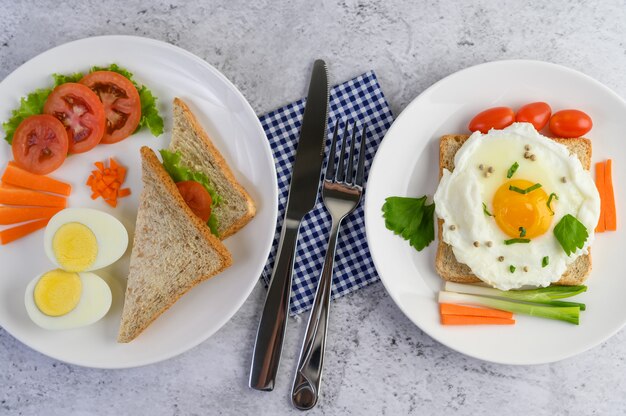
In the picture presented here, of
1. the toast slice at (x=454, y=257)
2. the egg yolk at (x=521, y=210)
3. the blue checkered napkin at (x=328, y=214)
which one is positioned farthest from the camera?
the blue checkered napkin at (x=328, y=214)

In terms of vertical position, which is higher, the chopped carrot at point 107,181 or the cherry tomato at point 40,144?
the cherry tomato at point 40,144

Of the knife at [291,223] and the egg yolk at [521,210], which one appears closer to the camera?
the egg yolk at [521,210]

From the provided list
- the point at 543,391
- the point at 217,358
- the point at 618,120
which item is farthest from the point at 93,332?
A: the point at 618,120

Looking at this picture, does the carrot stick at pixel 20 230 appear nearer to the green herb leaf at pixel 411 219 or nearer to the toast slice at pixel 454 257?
the green herb leaf at pixel 411 219

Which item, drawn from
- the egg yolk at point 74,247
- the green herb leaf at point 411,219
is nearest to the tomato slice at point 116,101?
the egg yolk at point 74,247

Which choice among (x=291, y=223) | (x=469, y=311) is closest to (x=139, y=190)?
(x=291, y=223)

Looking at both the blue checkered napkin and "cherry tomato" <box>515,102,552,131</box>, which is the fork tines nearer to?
the blue checkered napkin

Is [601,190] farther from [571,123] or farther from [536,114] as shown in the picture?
[536,114]
